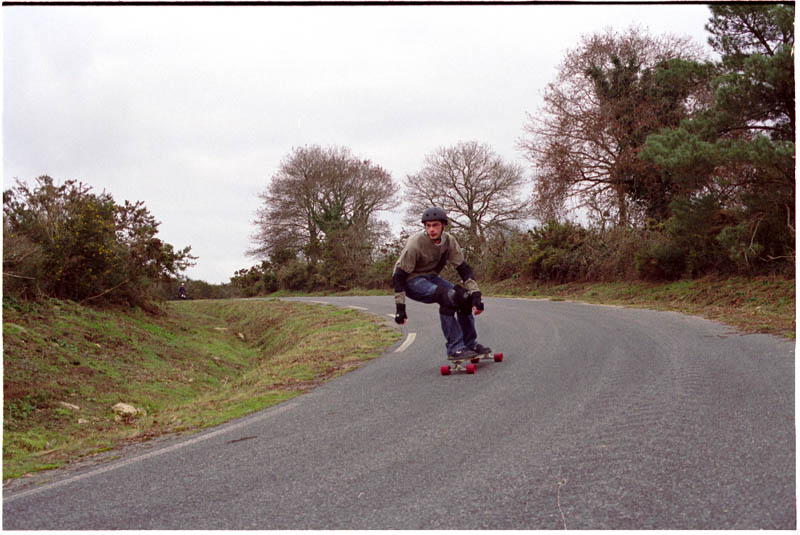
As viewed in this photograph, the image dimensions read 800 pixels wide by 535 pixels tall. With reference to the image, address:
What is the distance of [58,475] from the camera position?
3678 millimetres

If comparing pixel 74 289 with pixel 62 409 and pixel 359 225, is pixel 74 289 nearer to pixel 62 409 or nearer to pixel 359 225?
pixel 62 409

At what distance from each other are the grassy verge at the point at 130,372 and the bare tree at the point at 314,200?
24.7 meters

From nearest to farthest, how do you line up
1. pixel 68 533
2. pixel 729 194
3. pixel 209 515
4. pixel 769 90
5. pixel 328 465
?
pixel 68 533
pixel 209 515
pixel 328 465
pixel 769 90
pixel 729 194

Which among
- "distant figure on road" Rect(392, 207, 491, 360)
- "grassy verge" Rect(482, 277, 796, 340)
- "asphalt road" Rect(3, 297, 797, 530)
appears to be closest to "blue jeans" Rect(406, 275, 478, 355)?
"distant figure on road" Rect(392, 207, 491, 360)

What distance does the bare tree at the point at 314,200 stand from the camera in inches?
1610

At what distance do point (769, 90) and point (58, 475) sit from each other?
32.2ft

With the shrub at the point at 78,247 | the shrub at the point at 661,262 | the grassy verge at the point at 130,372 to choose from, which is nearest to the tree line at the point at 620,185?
the shrub at the point at 661,262

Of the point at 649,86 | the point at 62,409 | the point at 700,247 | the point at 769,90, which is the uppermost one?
the point at 649,86

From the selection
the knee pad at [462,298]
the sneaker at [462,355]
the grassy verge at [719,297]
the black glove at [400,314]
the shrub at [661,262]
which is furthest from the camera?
the shrub at [661,262]

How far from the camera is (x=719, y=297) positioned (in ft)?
48.3

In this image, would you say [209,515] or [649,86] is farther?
[649,86]

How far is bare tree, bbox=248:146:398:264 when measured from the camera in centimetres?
4091

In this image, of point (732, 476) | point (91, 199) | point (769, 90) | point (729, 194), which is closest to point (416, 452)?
point (732, 476)

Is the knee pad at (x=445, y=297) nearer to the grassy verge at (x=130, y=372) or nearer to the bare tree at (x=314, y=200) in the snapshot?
the grassy verge at (x=130, y=372)
